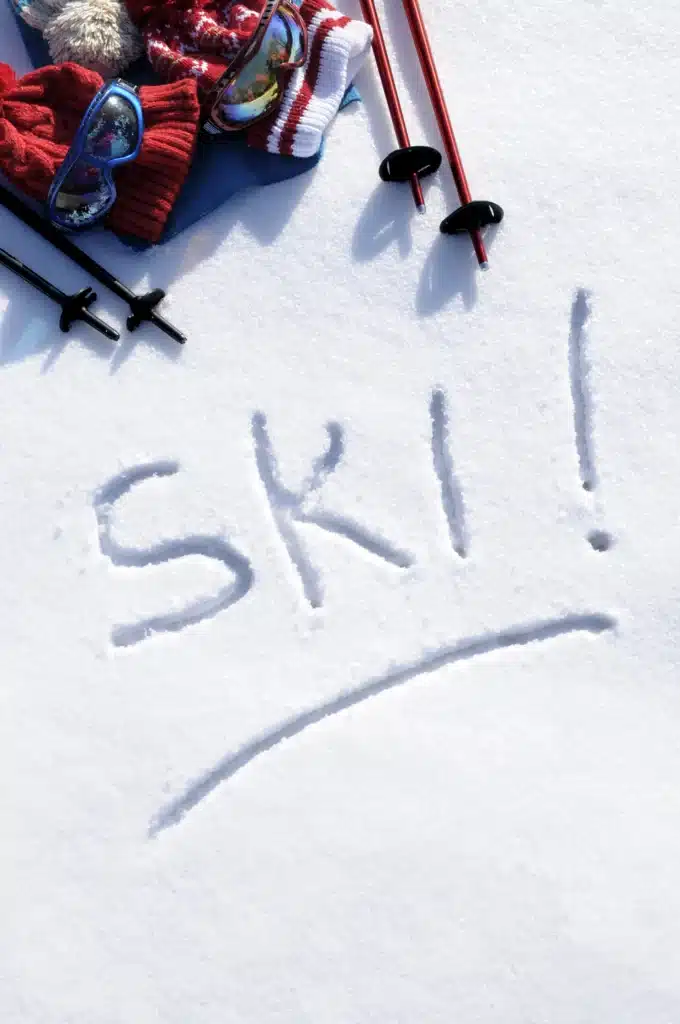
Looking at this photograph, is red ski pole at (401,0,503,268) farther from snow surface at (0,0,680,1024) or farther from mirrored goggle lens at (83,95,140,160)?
mirrored goggle lens at (83,95,140,160)

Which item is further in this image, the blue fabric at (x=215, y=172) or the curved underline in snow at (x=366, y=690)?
the blue fabric at (x=215, y=172)

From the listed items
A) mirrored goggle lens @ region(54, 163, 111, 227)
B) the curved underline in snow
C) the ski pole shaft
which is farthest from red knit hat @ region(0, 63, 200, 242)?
the curved underline in snow

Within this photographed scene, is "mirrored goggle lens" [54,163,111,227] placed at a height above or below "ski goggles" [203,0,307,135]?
below

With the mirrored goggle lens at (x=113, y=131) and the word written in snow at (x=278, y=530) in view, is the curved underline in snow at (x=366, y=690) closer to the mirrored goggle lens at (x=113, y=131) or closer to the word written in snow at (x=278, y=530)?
the word written in snow at (x=278, y=530)

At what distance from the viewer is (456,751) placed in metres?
1.25

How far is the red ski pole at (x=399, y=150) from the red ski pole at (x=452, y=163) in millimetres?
38

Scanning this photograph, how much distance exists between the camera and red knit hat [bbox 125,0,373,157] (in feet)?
4.40

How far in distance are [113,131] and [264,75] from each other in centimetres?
24

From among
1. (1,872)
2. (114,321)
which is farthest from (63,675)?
(114,321)

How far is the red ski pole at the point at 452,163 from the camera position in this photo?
1.34 meters

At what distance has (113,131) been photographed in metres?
1.28

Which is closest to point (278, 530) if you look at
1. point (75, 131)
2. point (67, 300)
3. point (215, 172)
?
point (67, 300)

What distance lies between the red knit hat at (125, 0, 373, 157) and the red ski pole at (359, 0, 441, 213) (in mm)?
32

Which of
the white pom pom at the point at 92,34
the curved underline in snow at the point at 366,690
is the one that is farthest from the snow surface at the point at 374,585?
the white pom pom at the point at 92,34
